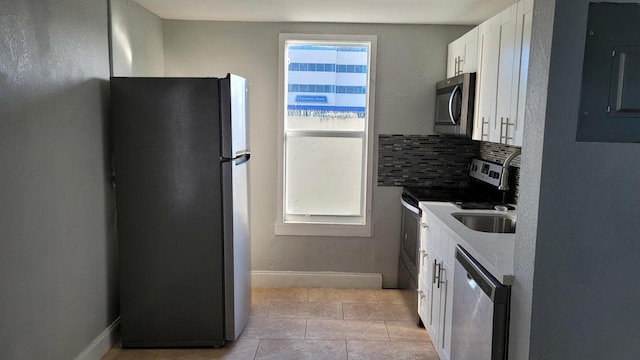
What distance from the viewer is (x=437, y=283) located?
2701mm

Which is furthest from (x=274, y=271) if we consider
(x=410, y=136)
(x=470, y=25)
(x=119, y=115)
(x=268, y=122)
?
(x=470, y=25)

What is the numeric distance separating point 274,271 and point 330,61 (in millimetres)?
1828

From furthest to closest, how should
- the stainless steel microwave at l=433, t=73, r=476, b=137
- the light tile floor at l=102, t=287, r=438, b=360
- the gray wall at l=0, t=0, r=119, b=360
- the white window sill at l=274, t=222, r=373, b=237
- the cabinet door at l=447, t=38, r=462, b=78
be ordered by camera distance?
1. the white window sill at l=274, t=222, r=373, b=237
2. the cabinet door at l=447, t=38, r=462, b=78
3. the stainless steel microwave at l=433, t=73, r=476, b=137
4. the light tile floor at l=102, t=287, r=438, b=360
5. the gray wall at l=0, t=0, r=119, b=360

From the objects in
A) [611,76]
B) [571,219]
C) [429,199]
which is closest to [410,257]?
[429,199]

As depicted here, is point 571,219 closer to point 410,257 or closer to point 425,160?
point 410,257

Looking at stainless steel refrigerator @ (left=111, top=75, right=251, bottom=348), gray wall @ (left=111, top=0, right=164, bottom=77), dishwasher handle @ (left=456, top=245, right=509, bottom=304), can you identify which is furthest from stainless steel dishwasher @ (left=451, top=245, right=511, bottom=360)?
gray wall @ (left=111, top=0, right=164, bottom=77)

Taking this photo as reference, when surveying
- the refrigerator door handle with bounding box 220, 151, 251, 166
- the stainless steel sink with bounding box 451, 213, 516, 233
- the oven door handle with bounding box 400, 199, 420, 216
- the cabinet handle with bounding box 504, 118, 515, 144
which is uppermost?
Answer: the cabinet handle with bounding box 504, 118, 515, 144

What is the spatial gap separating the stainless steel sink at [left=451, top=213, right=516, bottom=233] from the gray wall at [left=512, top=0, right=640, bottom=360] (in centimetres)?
126

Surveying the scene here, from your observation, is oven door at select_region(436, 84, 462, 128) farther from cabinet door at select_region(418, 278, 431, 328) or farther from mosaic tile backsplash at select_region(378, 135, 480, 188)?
cabinet door at select_region(418, 278, 431, 328)

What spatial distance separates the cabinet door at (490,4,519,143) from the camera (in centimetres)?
240

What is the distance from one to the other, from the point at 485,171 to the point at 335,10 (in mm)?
1597

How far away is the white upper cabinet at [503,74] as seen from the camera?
2.29 metres

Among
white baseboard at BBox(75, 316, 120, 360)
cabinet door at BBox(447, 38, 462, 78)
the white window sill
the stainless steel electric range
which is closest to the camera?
white baseboard at BBox(75, 316, 120, 360)

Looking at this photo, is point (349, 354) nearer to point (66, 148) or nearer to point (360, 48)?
point (66, 148)
